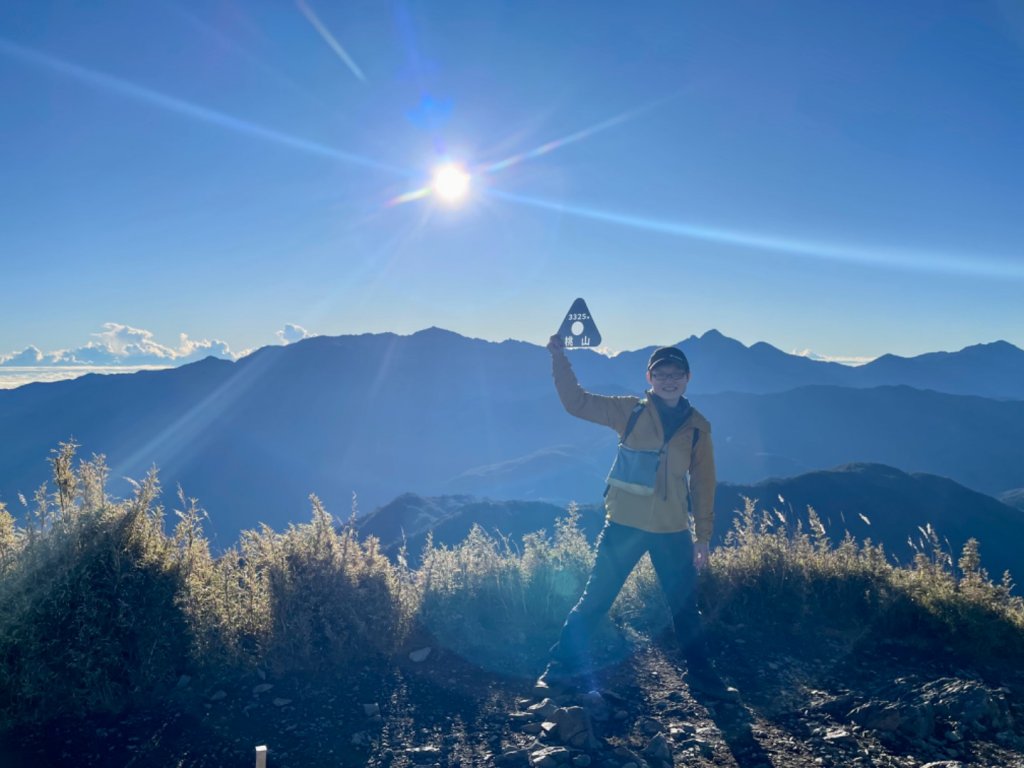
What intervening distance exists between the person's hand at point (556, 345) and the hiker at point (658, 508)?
180mm

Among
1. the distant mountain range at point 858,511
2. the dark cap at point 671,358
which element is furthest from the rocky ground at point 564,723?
the distant mountain range at point 858,511

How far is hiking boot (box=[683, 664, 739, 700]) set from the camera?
408 centimetres

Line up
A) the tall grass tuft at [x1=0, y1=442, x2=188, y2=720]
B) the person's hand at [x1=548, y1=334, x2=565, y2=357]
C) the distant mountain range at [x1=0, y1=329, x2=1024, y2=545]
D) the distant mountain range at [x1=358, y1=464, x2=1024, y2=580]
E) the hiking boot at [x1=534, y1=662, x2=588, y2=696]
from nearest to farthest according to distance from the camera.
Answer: the tall grass tuft at [x1=0, y1=442, x2=188, y2=720] → the hiking boot at [x1=534, y1=662, x2=588, y2=696] → the person's hand at [x1=548, y1=334, x2=565, y2=357] → the distant mountain range at [x1=358, y1=464, x2=1024, y2=580] → the distant mountain range at [x1=0, y1=329, x2=1024, y2=545]

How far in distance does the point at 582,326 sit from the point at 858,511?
64.4 metres

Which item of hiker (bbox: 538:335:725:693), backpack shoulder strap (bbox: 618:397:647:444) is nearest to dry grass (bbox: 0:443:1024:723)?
hiker (bbox: 538:335:725:693)

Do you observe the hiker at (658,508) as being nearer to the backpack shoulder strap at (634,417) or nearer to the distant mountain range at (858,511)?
the backpack shoulder strap at (634,417)

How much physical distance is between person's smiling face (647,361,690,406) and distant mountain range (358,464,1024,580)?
4558 cm

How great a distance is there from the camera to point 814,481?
2564 inches

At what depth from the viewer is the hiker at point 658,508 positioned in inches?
170

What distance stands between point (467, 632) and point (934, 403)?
180528 mm

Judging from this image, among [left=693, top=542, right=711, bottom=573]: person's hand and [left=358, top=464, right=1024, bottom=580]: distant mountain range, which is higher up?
[left=693, top=542, right=711, bottom=573]: person's hand

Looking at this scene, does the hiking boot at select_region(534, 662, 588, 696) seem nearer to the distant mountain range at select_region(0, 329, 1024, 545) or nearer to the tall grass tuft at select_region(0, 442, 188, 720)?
the tall grass tuft at select_region(0, 442, 188, 720)

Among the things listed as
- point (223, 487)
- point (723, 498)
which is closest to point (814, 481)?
point (723, 498)

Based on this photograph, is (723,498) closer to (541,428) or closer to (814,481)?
(814,481)
